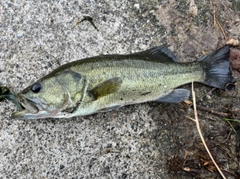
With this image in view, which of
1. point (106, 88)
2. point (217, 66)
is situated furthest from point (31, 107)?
point (217, 66)

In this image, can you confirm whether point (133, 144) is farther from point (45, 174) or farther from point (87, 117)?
point (45, 174)

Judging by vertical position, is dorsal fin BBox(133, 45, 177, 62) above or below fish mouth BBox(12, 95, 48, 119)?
above

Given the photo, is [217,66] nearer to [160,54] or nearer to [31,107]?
[160,54]

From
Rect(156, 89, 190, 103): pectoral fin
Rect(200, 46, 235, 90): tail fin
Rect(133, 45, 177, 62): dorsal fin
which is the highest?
Rect(133, 45, 177, 62): dorsal fin

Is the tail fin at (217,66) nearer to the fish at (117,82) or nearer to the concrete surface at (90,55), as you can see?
the fish at (117,82)

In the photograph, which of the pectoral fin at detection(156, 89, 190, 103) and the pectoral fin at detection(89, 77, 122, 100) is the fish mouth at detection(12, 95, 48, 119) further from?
the pectoral fin at detection(156, 89, 190, 103)

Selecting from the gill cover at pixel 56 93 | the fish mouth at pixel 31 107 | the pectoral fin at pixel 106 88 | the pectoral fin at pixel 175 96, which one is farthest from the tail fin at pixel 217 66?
the fish mouth at pixel 31 107

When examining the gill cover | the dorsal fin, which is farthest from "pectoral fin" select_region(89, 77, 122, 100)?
the dorsal fin
